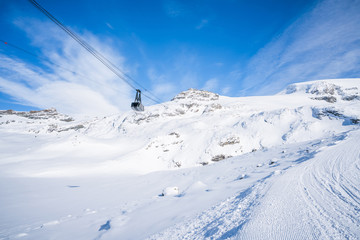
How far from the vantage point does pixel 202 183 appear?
250 inches

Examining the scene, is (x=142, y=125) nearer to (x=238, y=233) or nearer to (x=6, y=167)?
(x=6, y=167)

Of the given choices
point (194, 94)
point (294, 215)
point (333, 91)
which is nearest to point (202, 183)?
point (294, 215)

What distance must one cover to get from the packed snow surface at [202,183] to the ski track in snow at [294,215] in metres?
0.02

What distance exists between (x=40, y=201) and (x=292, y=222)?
1063 centimetres

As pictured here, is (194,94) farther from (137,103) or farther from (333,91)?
(137,103)

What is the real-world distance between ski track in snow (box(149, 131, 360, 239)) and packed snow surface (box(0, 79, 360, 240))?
0.02 metres

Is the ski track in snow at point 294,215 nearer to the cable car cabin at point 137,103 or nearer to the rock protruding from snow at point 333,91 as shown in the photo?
the cable car cabin at point 137,103

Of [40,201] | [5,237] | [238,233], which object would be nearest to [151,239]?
[238,233]

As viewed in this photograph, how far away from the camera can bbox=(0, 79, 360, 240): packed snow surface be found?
2297 millimetres

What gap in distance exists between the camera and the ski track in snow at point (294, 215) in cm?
177

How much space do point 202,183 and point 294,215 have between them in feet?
14.8

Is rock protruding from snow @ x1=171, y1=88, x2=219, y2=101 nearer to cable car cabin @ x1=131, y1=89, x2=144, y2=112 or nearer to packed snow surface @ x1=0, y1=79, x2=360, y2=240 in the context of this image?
packed snow surface @ x1=0, y1=79, x2=360, y2=240

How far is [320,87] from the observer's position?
49812mm

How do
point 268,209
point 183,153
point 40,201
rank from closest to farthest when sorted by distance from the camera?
1. point 268,209
2. point 40,201
3. point 183,153
